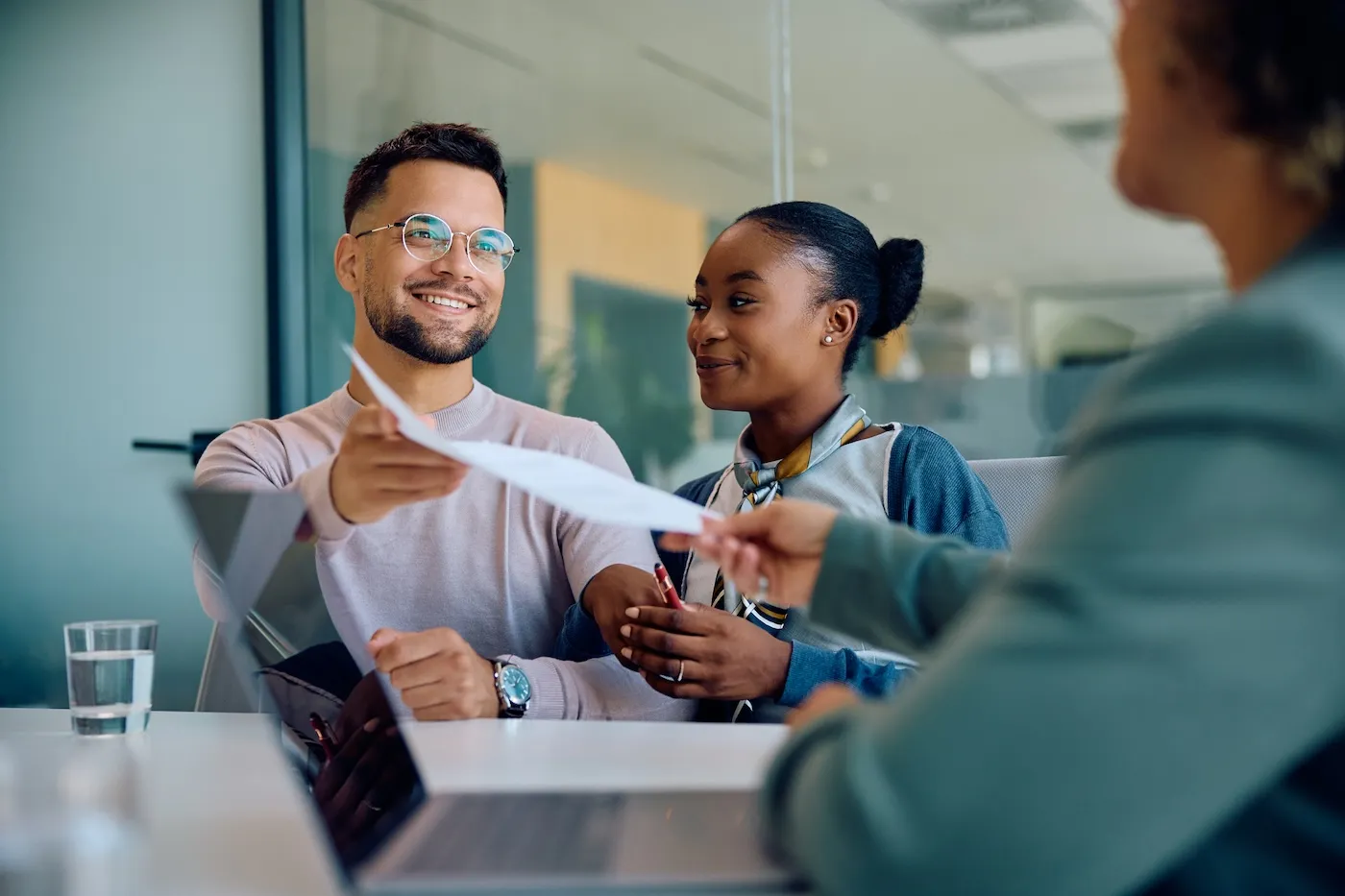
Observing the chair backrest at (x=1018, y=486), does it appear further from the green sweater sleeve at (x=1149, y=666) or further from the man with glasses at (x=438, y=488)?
the green sweater sleeve at (x=1149, y=666)

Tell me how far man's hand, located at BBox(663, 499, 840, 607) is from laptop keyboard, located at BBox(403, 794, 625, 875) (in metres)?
0.28

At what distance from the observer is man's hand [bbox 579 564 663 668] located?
1.51 meters

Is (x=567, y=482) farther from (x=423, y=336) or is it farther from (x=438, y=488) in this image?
(x=423, y=336)

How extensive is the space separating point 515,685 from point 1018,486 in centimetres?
78

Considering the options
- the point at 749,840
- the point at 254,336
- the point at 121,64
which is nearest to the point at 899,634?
the point at 749,840

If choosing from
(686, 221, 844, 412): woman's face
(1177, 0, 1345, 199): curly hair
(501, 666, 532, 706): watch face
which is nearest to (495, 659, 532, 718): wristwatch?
(501, 666, 532, 706): watch face

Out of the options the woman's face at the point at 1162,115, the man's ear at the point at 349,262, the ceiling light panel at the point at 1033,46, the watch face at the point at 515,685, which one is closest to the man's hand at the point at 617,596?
the watch face at the point at 515,685

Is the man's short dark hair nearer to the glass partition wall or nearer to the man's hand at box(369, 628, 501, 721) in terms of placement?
the man's hand at box(369, 628, 501, 721)

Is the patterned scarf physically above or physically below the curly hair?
below

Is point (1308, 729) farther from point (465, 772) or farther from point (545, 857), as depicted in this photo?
point (465, 772)

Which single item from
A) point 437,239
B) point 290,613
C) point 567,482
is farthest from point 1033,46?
point 290,613

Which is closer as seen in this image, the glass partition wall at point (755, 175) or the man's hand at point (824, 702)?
Result: the man's hand at point (824, 702)

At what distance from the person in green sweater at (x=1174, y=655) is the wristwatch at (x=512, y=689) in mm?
833

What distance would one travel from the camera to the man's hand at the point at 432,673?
4.19ft
